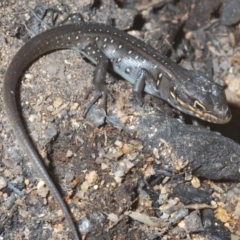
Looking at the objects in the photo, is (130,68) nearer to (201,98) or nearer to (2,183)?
(201,98)

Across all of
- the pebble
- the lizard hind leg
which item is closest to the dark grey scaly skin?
the lizard hind leg

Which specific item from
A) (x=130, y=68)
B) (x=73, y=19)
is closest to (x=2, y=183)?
(x=130, y=68)

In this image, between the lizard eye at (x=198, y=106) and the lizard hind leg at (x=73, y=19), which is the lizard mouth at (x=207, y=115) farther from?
the lizard hind leg at (x=73, y=19)

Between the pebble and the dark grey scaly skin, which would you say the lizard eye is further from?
the pebble

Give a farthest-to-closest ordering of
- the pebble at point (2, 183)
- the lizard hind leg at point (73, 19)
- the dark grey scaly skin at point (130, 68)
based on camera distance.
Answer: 1. the lizard hind leg at point (73, 19)
2. the dark grey scaly skin at point (130, 68)
3. the pebble at point (2, 183)

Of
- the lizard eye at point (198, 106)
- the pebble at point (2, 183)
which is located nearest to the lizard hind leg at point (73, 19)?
the lizard eye at point (198, 106)

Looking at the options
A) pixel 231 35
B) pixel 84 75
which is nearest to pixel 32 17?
pixel 84 75

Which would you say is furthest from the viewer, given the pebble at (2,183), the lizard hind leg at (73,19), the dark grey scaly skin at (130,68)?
the lizard hind leg at (73,19)

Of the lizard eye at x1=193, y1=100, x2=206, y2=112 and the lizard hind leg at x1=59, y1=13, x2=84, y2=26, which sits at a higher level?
the lizard hind leg at x1=59, y1=13, x2=84, y2=26
